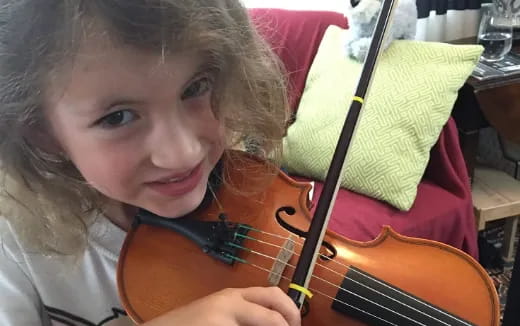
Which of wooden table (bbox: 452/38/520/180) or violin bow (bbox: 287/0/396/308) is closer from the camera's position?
violin bow (bbox: 287/0/396/308)

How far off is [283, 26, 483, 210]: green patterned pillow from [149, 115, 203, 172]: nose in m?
0.65

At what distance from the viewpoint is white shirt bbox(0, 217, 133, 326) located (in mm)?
715

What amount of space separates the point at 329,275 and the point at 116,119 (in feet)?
1.08

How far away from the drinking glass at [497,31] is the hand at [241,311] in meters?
1.23

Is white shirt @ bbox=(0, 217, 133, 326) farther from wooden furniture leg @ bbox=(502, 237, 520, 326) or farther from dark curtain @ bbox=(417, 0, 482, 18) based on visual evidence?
dark curtain @ bbox=(417, 0, 482, 18)

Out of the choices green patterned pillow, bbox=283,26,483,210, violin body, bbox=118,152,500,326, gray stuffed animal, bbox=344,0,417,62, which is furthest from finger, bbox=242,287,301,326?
gray stuffed animal, bbox=344,0,417,62

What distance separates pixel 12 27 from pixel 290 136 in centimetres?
90

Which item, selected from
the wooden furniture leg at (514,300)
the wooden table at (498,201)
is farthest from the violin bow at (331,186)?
the wooden table at (498,201)

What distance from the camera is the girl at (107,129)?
0.53m

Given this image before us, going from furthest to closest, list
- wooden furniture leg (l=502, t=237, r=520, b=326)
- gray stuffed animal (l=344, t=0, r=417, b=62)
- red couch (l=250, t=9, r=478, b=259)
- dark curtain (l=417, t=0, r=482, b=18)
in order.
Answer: dark curtain (l=417, t=0, r=482, b=18) < gray stuffed animal (l=344, t=0, r=417, b=62) < red couch (l=250, t=9, r=478, b=259) < wooden furniture leg (l=502, t=237, r=520, b=326)

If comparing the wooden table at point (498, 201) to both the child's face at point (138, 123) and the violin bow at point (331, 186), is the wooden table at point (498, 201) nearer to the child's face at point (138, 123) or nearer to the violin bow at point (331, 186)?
the violin bow at point (331, 186)

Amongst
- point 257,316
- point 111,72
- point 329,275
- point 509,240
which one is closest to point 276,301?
point 257,316

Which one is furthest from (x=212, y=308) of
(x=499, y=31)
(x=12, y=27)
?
(x=499, y=31)

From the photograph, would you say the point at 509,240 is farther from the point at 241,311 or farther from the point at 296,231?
the point at 241,311
